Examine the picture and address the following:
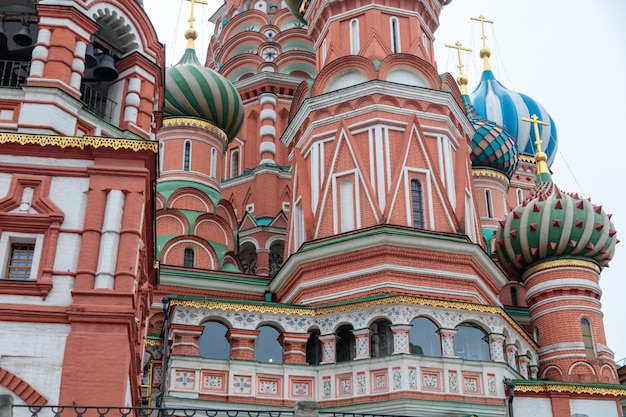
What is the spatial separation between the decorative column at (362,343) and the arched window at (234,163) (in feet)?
40.1

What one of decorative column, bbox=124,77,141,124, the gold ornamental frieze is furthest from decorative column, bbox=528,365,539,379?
the gold ornamental frieze

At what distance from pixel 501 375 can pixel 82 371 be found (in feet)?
25.9

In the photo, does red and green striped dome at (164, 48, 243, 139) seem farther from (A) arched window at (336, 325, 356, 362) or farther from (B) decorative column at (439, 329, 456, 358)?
(B) decorative column at (439, 329, 456, 358)

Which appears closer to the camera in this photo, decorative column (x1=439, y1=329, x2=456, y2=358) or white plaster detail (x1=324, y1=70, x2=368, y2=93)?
decorative column (x1=439, y1=329, x2=456, y2=358)

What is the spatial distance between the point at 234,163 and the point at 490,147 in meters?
7.85

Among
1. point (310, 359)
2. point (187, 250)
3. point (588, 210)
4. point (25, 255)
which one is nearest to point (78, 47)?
point (25, 255)

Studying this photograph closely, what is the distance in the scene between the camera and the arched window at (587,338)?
18969 millimetres

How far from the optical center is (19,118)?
40.7ft

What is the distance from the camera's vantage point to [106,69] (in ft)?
44.9

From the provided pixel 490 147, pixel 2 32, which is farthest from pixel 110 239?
pixel 490 147

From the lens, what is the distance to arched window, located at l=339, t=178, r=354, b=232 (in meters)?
17.8

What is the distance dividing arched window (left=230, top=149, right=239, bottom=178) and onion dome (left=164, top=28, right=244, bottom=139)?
2926mm

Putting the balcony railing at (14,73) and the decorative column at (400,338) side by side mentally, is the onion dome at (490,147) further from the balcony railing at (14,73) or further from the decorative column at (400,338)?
the balcony railing at (14,73)

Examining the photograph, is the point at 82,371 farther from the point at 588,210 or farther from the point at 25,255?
the point at 588,210
